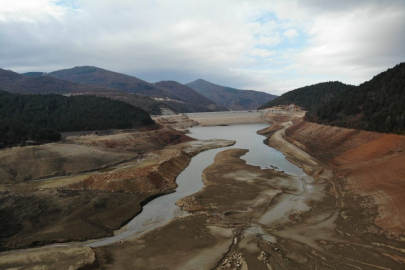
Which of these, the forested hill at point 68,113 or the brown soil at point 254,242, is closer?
the brown soil at point 254,242

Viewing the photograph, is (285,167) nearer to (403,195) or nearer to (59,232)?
(403,195)

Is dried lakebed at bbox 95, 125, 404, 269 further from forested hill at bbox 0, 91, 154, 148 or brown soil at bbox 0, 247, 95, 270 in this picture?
forested hill at bbox 0, 91, 154, 148

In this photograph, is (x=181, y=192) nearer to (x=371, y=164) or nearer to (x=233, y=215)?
(x=233, y=215)

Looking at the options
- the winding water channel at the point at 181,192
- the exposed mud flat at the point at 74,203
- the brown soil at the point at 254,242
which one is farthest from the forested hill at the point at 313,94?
the brown soil at the point at 254,242

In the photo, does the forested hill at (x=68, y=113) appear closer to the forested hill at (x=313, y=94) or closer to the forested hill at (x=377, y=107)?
the forested hill at (x=377, y=107)

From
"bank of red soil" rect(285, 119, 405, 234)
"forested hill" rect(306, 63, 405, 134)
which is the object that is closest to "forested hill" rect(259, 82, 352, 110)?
"forested hill" rect(306, 63, 405, 134)

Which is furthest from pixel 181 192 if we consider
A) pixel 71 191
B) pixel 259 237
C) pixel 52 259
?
pixel 52 259
